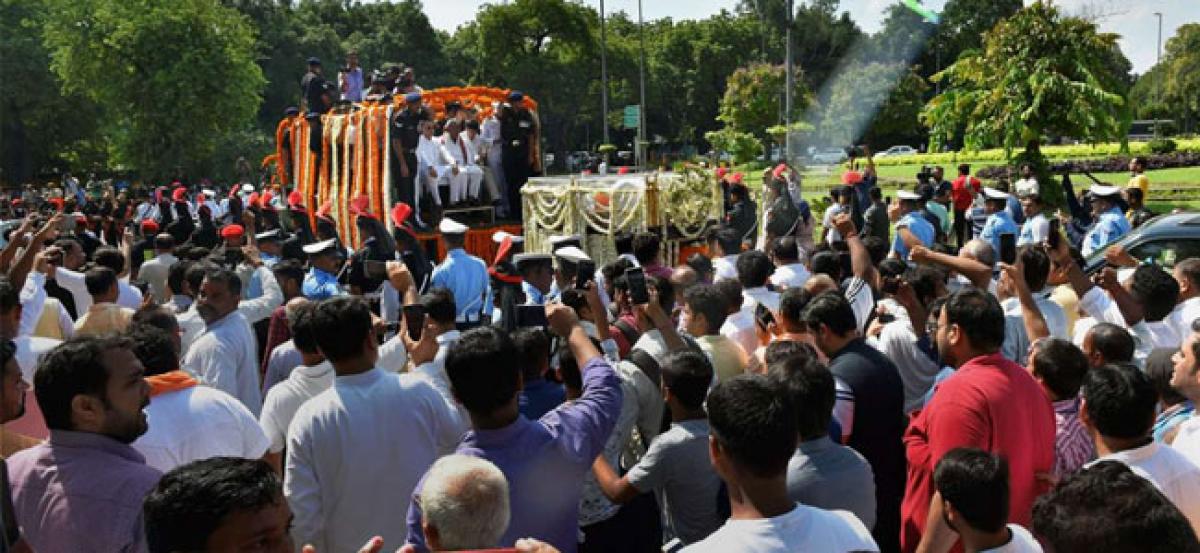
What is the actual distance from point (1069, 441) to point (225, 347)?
3.96 m

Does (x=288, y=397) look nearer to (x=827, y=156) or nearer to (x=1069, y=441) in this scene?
(x=1069, y=441)

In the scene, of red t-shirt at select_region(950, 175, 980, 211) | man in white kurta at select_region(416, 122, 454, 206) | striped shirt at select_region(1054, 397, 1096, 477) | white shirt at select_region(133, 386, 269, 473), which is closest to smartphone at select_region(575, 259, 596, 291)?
white shirt at select_region(133, 386, 269, 473)

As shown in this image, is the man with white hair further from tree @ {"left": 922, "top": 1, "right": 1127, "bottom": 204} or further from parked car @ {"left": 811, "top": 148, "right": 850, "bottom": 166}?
parked car @ {"left": 811, "top": 148, "right": 850, "bottom": 166}

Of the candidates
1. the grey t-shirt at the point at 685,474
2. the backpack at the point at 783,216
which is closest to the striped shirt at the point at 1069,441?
the grey t-shirt at the point at 685,474

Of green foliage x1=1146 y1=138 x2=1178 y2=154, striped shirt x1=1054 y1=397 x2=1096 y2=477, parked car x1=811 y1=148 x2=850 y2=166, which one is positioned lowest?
parked car x1=811 y1=148 x2=850 y2=166

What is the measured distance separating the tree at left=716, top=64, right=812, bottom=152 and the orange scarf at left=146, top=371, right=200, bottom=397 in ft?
144

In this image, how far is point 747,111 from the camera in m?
46.7

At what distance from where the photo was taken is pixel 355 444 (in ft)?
12.0

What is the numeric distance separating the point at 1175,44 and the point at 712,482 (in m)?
64.7

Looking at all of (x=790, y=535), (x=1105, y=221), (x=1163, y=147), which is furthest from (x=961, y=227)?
(x=1163, y=147)

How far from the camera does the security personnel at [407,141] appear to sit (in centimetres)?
1536

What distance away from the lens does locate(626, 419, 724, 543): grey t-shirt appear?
3906 mm

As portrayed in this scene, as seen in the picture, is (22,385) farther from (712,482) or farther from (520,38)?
(520,38)

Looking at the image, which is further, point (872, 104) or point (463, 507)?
point (872, 104)
